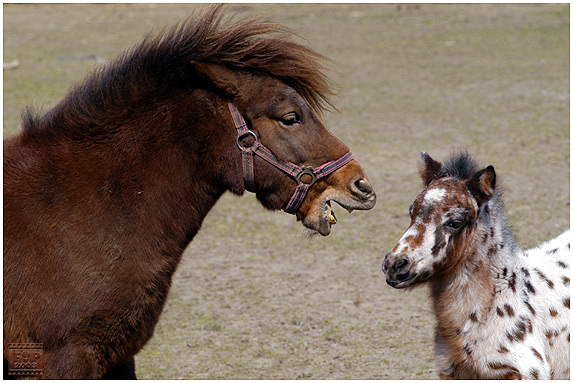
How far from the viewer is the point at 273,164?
10.4 feet

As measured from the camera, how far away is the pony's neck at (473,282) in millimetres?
3656

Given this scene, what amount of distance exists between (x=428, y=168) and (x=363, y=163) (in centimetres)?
559

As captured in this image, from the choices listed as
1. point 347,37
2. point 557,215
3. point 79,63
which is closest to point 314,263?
point 557,215

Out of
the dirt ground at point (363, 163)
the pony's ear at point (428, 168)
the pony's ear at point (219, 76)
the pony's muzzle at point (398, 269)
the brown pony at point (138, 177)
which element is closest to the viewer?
the brown pony at point (138, 177)

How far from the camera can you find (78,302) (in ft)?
9.77

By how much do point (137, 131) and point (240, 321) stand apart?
2.74 m

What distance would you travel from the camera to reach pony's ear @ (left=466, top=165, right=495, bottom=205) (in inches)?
140

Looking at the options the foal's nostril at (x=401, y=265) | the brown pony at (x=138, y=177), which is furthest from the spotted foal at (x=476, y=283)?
the brown pony at (x=138, y=177)

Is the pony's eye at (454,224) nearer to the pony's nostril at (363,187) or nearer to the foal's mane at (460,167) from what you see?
the foal's mane at (460,167)

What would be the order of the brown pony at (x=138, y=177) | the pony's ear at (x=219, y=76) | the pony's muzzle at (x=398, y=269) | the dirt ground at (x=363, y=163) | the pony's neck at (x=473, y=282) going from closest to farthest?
the brown pony at (x=138, y=177)
the pony's ear at (x=219, y=76)
the pony's muzzle at (x=398, y=269)
the pony's neck at (x=473, y=282)
the dirt ground at (x=363, y=163)

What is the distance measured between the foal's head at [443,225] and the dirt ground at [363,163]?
656 mm

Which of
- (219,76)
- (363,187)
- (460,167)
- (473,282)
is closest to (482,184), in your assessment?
(460,167)

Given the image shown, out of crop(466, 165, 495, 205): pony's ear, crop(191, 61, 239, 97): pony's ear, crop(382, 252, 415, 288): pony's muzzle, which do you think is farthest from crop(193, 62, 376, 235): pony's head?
crop(466, 165, 495, 205): pony's ear

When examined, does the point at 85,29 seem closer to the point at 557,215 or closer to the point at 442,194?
the point at 557,215
